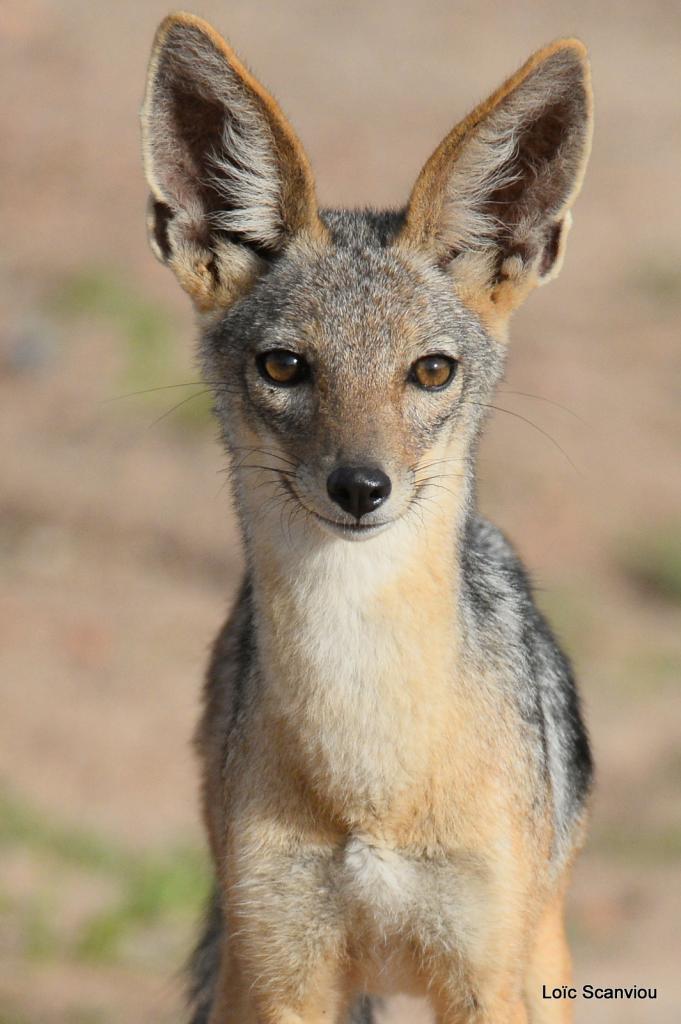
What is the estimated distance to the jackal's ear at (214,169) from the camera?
497 cm

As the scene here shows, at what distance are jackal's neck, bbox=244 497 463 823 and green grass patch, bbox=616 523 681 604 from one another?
8.48 m

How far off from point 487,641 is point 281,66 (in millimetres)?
15369

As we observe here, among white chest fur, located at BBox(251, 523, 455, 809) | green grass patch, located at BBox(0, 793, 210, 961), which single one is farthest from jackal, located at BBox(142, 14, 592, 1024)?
green grass patch, located at BBox(0, 793, 210, 961)

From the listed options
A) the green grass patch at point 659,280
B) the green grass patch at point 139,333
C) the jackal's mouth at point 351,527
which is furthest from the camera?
the green grass patch at point 659,280

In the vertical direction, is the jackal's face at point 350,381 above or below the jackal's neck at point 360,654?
above

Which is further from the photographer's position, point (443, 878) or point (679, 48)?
point (679, 48)

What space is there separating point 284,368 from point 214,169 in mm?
823

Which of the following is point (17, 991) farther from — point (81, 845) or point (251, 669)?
point (251, 669)

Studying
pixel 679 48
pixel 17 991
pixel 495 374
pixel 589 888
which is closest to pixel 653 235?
pixel 679 48

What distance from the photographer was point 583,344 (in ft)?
51.5

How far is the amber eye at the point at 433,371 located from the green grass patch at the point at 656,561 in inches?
338
